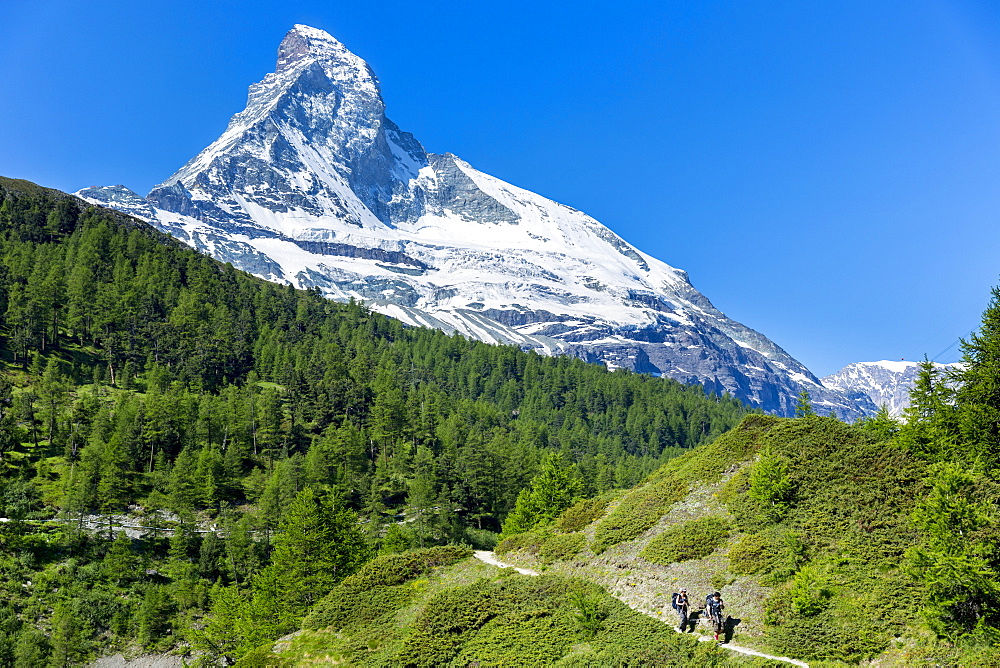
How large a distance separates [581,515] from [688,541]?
13941 millimetres

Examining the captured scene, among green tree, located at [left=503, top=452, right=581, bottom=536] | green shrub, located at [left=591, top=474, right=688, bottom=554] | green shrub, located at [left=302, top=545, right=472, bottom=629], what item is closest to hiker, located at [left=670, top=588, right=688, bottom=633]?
green shrub, located at [left=591, top=474, right=688, bottom=554]

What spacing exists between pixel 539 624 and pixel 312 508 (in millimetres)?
34819

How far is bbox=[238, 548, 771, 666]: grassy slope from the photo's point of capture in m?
27.8

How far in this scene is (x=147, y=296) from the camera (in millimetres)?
155250

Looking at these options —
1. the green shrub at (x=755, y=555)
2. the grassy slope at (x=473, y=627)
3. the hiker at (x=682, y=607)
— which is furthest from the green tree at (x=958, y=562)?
the hiker at (x=682, y=607)

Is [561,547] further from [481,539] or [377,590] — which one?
[481,539]

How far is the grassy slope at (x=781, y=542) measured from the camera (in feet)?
84.1

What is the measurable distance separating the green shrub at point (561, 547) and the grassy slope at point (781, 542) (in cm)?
15

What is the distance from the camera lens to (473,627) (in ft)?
112

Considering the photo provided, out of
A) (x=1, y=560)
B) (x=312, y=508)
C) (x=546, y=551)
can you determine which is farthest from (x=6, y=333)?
(x=546, y=551)

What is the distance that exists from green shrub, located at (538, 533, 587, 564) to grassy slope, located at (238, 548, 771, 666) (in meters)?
3.41

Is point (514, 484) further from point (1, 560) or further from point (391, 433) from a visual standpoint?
point (1, 560)

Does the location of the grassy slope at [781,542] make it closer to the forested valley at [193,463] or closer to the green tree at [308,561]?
the green tree at [308,561]

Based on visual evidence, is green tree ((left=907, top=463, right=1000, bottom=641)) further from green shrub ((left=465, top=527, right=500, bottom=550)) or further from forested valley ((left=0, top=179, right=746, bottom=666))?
green shrub ((left=465, top=527, right=500, bottom=550))
